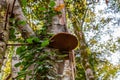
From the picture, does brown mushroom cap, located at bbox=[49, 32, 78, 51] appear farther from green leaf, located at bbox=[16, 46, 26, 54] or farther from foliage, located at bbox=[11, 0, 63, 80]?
green leaf, located at bbox=[16, 46, 26, 54]

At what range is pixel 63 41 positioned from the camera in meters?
2.07

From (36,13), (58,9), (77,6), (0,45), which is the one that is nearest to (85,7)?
(77,6)

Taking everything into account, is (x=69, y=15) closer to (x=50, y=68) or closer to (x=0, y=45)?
(x=50, y=68)

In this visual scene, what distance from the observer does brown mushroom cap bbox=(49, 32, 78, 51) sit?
2.02m

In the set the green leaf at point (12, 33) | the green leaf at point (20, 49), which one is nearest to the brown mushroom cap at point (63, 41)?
the green leaf at point (20, 49)

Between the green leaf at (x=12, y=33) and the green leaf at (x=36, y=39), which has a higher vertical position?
the green leaf at (x=12, y=33)

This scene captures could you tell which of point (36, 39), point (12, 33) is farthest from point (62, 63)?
point (12, 33)

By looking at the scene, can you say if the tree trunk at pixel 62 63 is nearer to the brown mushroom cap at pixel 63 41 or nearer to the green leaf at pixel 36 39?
the brown mushroom cap at pixel 63 41

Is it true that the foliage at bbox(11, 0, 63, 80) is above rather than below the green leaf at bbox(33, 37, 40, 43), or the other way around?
below

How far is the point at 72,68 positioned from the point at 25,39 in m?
0.49

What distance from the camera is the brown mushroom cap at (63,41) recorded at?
6.63ft

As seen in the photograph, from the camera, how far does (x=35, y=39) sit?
2.03 m

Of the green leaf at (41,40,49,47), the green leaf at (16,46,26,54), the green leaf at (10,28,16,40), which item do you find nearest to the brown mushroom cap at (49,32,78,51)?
the green leaf at (41,40,49,47)

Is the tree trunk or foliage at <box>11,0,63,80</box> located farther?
the tree trunk
